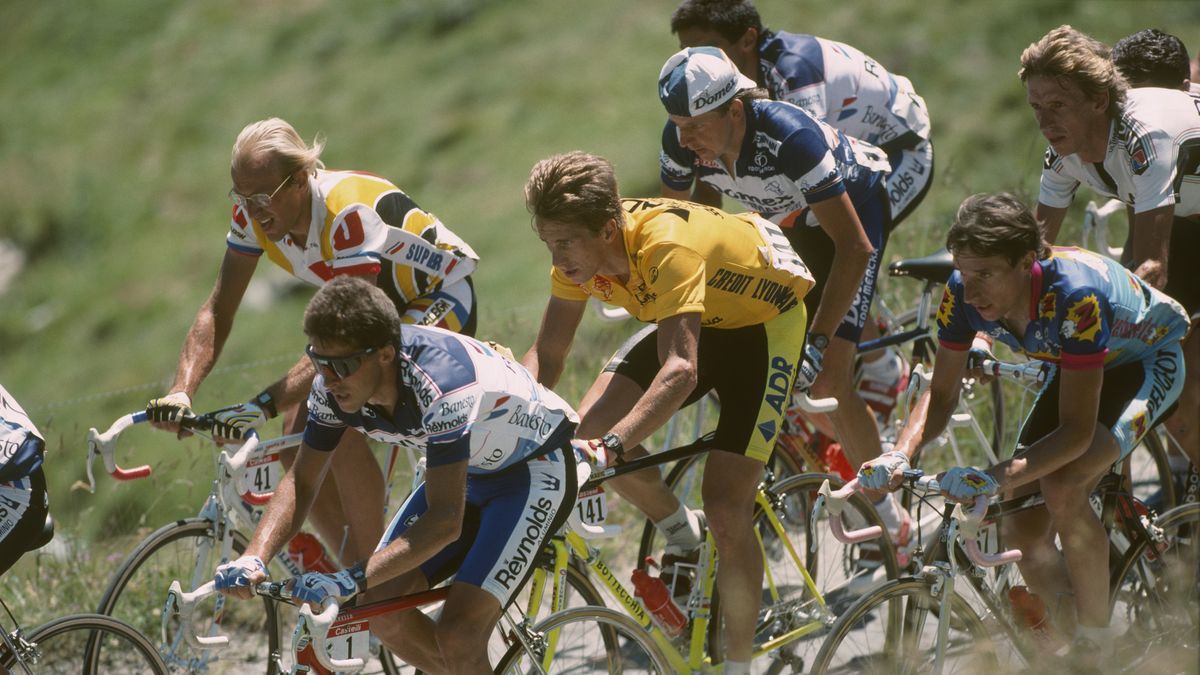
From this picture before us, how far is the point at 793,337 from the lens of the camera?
4871 millimetres

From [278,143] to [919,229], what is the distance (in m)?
4.84

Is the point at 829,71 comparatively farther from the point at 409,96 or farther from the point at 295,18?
the point at 295,18

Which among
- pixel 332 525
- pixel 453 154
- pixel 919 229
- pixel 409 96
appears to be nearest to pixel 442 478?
pixel 332 525

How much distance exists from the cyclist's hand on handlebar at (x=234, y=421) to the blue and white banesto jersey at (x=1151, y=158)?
3172 millimetres

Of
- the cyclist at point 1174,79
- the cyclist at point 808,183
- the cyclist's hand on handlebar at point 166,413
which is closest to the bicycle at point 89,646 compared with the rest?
the cyclist's hand on handlebar at point 166,413

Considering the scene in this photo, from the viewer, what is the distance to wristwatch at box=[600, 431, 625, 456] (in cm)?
420

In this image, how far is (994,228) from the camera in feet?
13.7

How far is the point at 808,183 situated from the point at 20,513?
294cm

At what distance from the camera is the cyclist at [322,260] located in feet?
16.1

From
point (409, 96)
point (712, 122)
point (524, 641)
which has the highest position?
point (409, 96)

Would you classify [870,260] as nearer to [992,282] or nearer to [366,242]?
[992,282]

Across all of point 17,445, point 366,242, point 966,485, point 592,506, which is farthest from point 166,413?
point 966,485

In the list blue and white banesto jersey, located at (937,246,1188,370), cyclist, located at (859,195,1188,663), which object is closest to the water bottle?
cyclist, located at (859,195,1188,663)

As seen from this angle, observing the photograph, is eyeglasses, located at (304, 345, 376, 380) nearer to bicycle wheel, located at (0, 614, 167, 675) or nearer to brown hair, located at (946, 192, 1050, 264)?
bicycle wheel, located at (0, 614, 167, 675)
